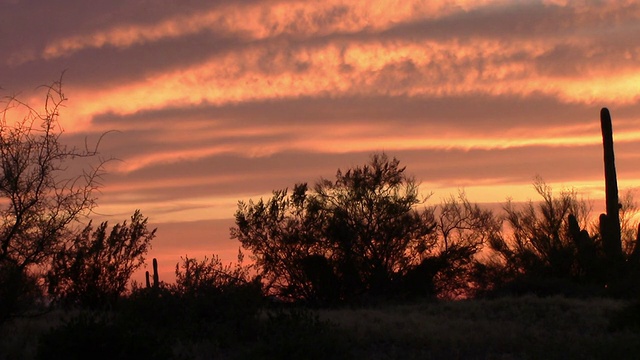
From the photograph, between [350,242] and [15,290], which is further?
[350,242]

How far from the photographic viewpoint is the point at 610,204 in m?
37.9

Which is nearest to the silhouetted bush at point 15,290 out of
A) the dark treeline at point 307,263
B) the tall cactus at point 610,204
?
the dark treeline at point 307,263

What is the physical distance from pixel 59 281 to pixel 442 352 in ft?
48.1

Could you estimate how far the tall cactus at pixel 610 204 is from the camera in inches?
1485

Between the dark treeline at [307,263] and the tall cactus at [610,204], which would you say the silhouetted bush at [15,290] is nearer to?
the dark treeline at [307,263]

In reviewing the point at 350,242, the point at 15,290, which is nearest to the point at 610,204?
the point at 350,242

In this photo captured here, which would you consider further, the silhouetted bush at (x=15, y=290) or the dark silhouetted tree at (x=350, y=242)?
the dark silhouetted tree at (x=350, y=242)

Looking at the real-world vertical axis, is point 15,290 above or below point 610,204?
below

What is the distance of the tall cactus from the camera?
37.7 meters

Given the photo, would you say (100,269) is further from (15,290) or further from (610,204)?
(610,204)

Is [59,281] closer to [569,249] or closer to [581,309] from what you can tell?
[581,309]

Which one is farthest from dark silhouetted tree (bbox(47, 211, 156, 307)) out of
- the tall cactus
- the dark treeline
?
the tall cactus

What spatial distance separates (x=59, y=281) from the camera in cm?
2888

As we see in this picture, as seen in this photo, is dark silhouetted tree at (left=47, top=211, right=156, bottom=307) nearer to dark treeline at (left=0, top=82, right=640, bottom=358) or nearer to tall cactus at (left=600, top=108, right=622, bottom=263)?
dark treeline at (left=0, top=82, right=640, bottom=358)
